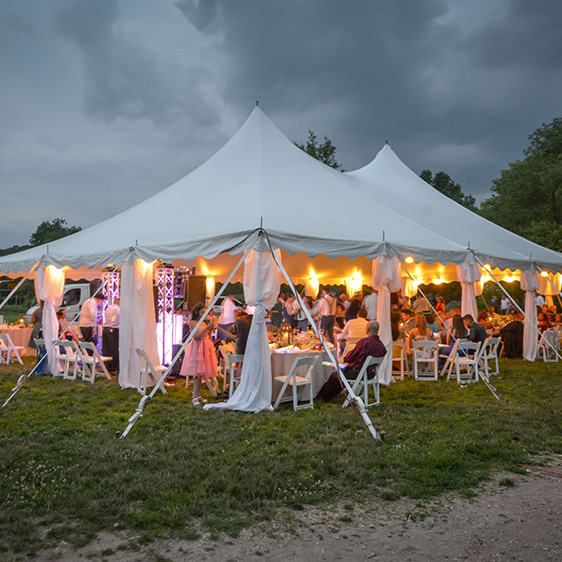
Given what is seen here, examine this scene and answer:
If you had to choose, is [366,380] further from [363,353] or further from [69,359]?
[69,359]

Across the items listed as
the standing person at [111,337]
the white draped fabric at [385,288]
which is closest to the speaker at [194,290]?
the standing person at [111,337]

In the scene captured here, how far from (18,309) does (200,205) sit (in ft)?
126

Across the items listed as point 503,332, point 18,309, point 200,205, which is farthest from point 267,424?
point 18,309

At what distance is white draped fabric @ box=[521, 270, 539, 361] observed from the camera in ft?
36.4

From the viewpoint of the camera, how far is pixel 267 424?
5.83 metres

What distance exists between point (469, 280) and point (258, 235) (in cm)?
500

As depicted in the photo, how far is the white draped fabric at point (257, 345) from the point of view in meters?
6.58

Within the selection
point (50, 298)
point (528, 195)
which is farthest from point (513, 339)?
point (528, 195)

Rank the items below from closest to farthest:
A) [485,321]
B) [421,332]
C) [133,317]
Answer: [133,317] < [421,332] < [485,321]

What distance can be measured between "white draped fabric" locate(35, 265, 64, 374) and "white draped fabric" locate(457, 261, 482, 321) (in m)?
7.66

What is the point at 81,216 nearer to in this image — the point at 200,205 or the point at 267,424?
the point at 200,205

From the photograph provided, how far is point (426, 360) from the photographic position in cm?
926

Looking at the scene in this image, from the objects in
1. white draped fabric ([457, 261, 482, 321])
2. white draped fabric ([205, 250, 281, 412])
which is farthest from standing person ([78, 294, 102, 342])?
white draped fabric ([457, 261, 482, 321])

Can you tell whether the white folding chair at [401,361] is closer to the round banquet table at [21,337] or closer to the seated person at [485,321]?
the seated person at [485,321]
